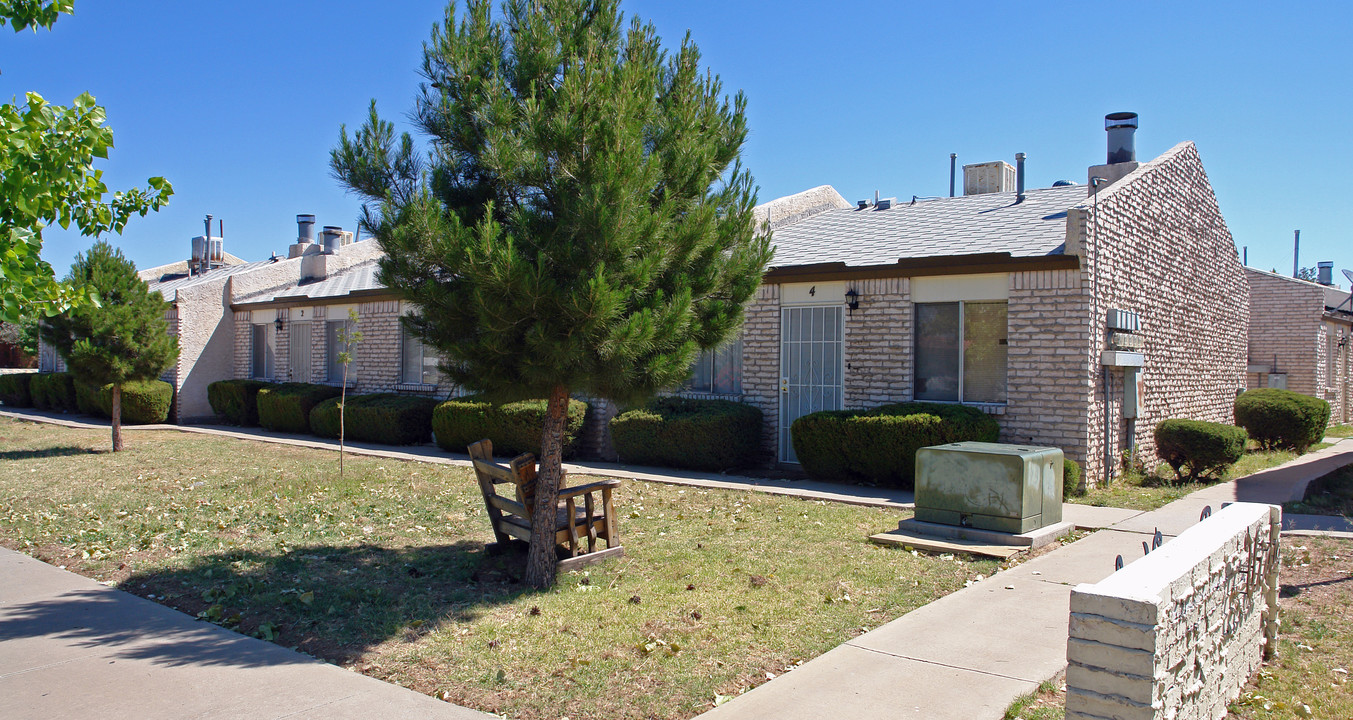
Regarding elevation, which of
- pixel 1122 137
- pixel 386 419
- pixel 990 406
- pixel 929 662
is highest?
pixel 1122 137

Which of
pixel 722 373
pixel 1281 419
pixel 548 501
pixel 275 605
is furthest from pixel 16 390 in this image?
pixel 1281 419

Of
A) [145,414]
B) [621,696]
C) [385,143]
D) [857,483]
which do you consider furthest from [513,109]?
[145,414]

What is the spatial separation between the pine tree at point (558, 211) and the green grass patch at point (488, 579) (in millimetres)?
917

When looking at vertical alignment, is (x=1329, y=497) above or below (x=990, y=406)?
below

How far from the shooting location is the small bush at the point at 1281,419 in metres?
15.7

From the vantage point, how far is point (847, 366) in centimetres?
1244

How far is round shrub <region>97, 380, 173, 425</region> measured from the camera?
20422 mm

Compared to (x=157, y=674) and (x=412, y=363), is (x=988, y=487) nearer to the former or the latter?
(x=157, y=674)

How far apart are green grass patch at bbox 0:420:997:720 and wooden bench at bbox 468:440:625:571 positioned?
0.59 feet

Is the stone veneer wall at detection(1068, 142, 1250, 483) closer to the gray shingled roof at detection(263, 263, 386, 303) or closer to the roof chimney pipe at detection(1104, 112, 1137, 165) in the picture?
the roof chimney pipe at detection(1104, 112, 1137, 165)

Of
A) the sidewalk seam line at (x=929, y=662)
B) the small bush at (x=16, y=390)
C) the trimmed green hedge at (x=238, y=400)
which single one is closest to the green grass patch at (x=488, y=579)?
the sidewalk seam line at (x=929, y=662)

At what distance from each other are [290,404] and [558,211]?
14489 millimetres

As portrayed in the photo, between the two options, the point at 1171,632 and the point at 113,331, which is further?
the point at 113,331

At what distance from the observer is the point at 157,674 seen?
15.4 feet
